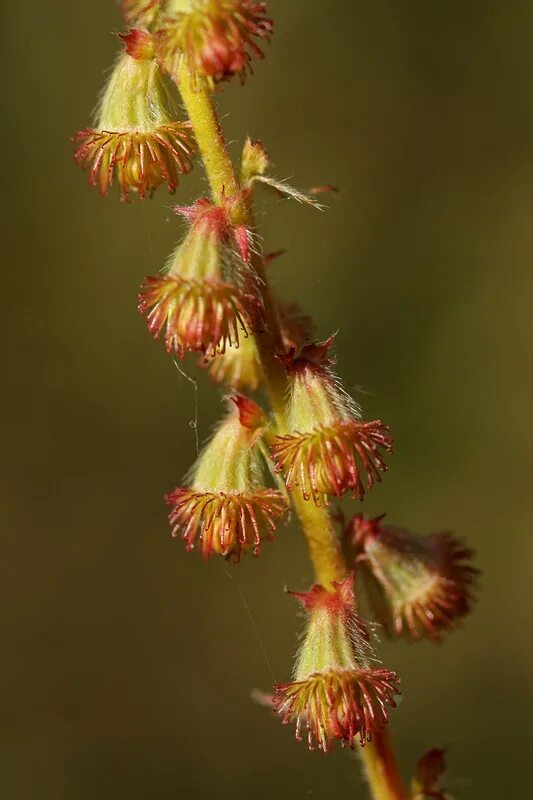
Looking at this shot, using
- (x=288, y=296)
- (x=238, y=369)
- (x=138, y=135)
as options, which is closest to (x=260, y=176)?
(x=138, y=135)

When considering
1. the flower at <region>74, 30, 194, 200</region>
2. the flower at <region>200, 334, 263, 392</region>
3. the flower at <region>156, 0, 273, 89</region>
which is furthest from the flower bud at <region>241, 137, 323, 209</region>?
the flower at <region>200, 334, 263, 392</region>

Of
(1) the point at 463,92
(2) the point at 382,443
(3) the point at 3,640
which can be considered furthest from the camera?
(1) the point at 463,92

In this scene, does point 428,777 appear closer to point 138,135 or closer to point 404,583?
point 404,583

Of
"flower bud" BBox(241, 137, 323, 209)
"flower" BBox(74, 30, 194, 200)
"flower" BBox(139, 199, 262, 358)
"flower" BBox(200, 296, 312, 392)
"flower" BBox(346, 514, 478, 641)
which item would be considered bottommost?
"flower" BBox(346, 514, 478, 641)

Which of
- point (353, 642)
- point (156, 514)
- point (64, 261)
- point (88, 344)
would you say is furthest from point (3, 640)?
point (353, 642)

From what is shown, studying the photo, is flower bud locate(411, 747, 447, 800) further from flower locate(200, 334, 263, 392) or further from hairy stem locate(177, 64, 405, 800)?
flower locate(200, 334, 263, 392)

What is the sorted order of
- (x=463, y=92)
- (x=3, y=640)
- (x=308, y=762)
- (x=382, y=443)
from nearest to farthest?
(x=382, y=443), (x=308, y=762), (x=3, y=640), (x=463, y=92)

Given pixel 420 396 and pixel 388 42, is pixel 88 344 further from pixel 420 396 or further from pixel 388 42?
pixel 388 42
